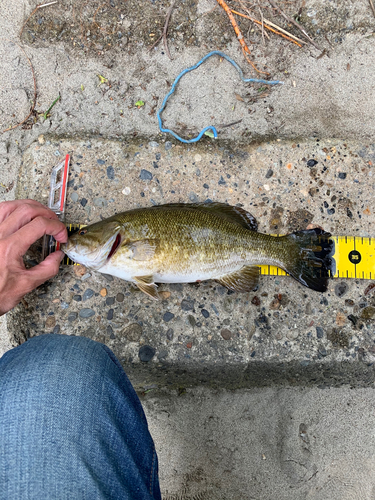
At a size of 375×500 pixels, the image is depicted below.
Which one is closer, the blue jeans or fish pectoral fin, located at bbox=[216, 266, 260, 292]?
the blue jeans

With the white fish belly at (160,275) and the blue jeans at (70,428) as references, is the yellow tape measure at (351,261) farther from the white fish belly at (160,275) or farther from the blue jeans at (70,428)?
the blue jeans at (70,428)

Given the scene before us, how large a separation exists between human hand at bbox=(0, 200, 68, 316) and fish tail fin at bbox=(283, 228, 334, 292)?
1791mm

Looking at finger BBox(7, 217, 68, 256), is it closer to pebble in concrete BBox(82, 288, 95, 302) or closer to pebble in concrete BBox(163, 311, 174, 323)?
pebble in concrete BBox(82, 288, 95, 302)

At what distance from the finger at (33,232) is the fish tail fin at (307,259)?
179 cm

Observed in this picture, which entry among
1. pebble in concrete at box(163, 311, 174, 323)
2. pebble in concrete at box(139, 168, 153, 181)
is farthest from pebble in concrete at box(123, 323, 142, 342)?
pebble in concrete at box(139, 168, 153, 181)

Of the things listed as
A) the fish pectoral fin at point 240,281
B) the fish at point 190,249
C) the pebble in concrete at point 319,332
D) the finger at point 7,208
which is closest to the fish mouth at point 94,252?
the fish at point 190,249

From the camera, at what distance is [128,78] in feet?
10.1

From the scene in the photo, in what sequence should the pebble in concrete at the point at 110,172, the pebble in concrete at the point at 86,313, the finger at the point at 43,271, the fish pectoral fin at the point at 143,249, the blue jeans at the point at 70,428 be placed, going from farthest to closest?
the pebble in concrete at the point at 110,172 < the pebble in concrete at the point at 86,313 < the fish pectoral fin at the point at 143,249 < the finger at the point at 43,271 < the blue jeans at the point at 70,428

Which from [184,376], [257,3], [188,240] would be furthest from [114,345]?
[257,3]

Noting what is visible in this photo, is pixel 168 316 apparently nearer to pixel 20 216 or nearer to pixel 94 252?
pixel 94 252

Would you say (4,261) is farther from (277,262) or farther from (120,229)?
(277,262)

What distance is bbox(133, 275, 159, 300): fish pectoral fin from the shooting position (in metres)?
2.58

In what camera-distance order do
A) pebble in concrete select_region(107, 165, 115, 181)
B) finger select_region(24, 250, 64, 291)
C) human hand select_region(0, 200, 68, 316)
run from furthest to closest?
pebble in concrete select_region(107, 165, 115, 181)
finger select_region(24, 250, 64, 291)
human hand select_region(0, 200, 68, 316)

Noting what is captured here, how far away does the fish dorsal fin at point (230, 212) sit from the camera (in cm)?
279
